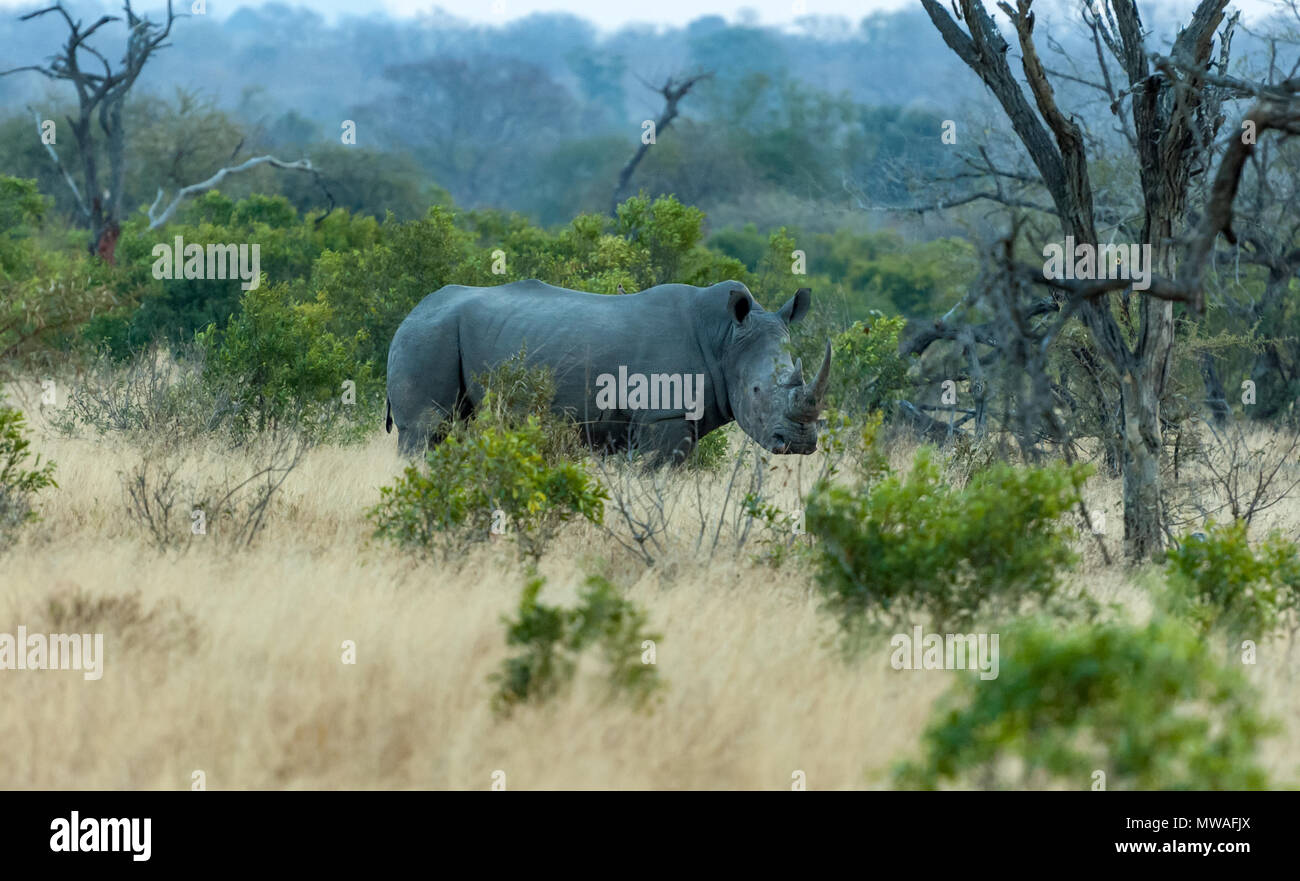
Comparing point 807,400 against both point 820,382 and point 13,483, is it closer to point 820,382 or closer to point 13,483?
point 820,382

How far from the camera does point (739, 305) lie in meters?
9.68

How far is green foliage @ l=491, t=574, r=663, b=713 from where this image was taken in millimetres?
5016

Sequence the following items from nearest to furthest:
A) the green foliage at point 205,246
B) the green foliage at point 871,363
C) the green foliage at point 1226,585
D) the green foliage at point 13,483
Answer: the green foliage at point 1226,585, the green foliage at point 13,483, the green foliage at point 871,363, the green foliage at point 205,246

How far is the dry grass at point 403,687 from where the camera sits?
458 cm

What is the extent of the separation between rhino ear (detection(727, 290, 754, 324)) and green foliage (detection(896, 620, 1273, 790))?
5.60 meters

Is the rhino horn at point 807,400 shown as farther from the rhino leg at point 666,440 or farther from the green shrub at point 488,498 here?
the green shrub at point 488,498

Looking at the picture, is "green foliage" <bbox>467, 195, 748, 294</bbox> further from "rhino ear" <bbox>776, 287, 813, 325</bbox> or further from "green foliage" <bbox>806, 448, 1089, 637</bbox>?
"green foliage" <bbox>806, 448, 1089, 637</bbox>

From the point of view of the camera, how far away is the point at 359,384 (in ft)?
42.3

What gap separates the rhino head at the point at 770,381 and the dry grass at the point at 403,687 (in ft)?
7.15

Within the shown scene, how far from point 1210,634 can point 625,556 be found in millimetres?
2743

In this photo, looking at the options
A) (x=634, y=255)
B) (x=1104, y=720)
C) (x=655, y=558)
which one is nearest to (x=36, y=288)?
(x=655, y=558)

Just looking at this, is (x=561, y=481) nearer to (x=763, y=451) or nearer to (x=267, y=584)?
(x=267, y=584)

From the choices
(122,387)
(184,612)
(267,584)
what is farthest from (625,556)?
(122,387)

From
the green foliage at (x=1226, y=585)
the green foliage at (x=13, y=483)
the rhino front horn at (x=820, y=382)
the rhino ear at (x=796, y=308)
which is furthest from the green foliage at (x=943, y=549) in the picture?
the green foliage at (x=13, y=483)
